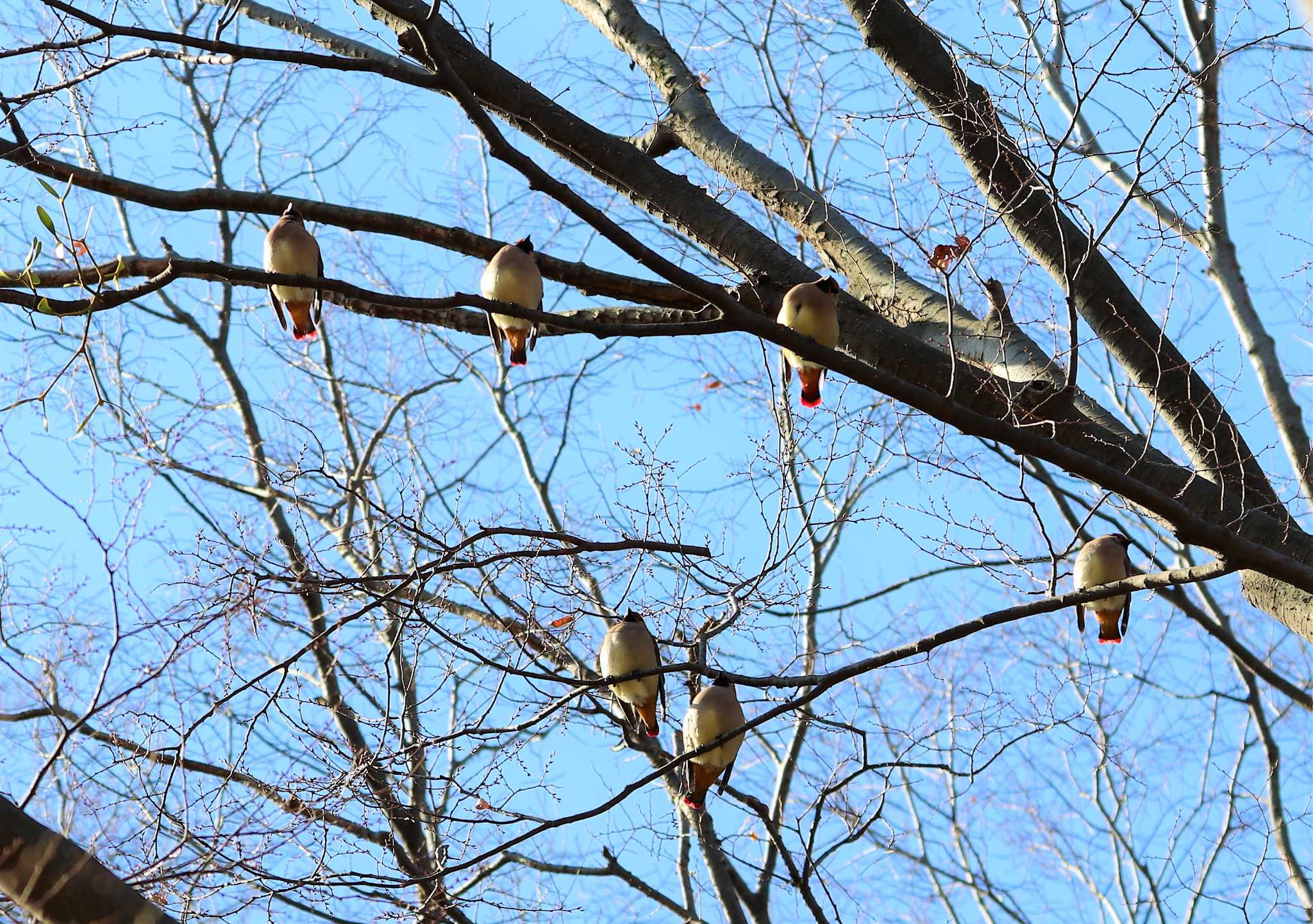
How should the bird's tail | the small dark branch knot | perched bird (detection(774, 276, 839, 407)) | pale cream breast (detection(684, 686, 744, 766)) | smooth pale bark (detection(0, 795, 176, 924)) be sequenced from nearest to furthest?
smooth pale bark (detection(0, 795, 176, 924)) → pale cream breast (detection(684, 686, 744, 766)) → perched bird (detection(774, 276, 839, 407)) → the bird's tail → the small dark branch knot

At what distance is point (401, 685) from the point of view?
13.9 ft

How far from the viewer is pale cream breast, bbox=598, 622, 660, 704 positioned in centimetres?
374

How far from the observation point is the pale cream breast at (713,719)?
347 centimetres

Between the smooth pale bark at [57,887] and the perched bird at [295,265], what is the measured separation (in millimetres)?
1939

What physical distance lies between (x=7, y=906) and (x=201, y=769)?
10.4 feet

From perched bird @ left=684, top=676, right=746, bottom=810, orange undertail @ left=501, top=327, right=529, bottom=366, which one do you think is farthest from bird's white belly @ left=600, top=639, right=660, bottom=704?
orange undertail @ left=501, top=327, right=529, bottom=366

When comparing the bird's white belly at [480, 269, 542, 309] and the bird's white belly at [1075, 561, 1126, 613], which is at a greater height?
the bird's white belly at [1075, 561, 1126, 613]

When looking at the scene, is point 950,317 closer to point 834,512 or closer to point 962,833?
point 834,512

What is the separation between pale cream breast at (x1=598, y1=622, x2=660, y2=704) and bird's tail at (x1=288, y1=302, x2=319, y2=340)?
4.18 feet

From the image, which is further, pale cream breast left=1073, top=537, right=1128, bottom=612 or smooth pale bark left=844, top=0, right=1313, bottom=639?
smooth pale bark left=844, top=0, right=1313, bottom=639

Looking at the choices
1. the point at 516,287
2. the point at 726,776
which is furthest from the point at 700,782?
the point at 516,287

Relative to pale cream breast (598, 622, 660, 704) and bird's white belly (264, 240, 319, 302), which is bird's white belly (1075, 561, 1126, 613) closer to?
pale cream breast (598, 622, 660, 704)

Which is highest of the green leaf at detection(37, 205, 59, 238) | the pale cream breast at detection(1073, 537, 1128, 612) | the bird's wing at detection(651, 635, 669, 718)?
the pale cream breast at detection(1073, 537, 1128, 612)

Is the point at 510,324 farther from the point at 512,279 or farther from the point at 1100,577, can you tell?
the point at 1100,577
